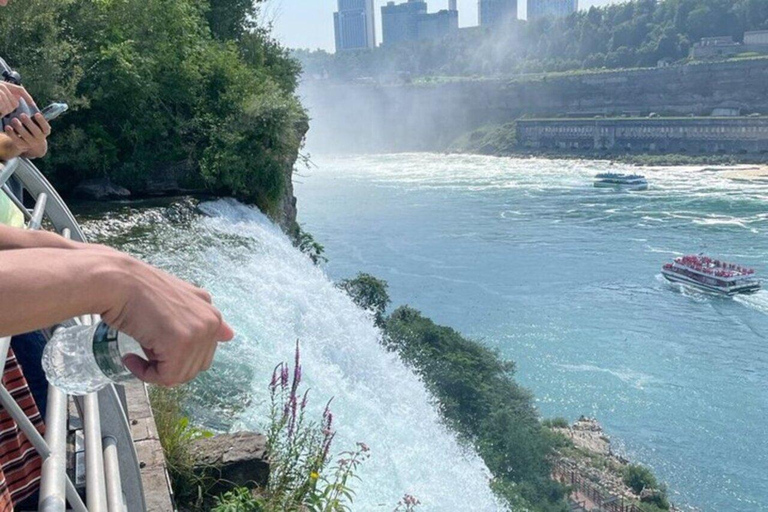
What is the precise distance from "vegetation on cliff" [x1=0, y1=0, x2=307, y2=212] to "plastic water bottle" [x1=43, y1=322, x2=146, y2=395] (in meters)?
9.13

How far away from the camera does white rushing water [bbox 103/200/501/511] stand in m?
5.58

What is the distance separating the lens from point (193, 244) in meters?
8.34

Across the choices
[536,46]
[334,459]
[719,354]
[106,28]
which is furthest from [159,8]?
[536,46]

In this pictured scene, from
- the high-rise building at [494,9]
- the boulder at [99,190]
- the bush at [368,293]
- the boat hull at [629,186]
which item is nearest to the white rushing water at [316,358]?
the boulder at [99,190]

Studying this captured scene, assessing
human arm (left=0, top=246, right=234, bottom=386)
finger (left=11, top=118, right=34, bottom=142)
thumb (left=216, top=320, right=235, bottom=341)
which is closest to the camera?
human arm (left=0, top=246, right=234, bottom=386)

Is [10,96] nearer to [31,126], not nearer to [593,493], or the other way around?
[31,126]

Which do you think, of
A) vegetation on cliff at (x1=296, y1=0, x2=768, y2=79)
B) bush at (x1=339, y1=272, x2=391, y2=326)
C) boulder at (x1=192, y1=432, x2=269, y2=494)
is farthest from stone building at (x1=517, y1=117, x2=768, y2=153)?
boulder at (x1=192, y1=432, x2=269, y2=494)

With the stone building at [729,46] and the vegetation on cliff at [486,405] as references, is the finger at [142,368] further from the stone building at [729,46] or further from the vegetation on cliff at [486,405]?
the stone building at [729,46]

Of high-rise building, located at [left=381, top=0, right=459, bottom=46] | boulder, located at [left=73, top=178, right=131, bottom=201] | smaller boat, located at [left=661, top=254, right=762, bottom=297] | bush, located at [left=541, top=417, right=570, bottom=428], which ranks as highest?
high-rise building, located at [left=381, top=0, right=459, bottom=46]

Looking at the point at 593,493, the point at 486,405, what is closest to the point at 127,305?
the point at 486,405

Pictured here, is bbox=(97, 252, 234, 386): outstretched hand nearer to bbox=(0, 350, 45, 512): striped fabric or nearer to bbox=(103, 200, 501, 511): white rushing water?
bbox=(0, 350, 45, 512): striped fabric

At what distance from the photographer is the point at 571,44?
334 feet

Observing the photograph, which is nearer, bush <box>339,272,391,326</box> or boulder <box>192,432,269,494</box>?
boulder <box>192,432,269,494</box>

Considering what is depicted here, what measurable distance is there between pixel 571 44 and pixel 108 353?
107278mm
